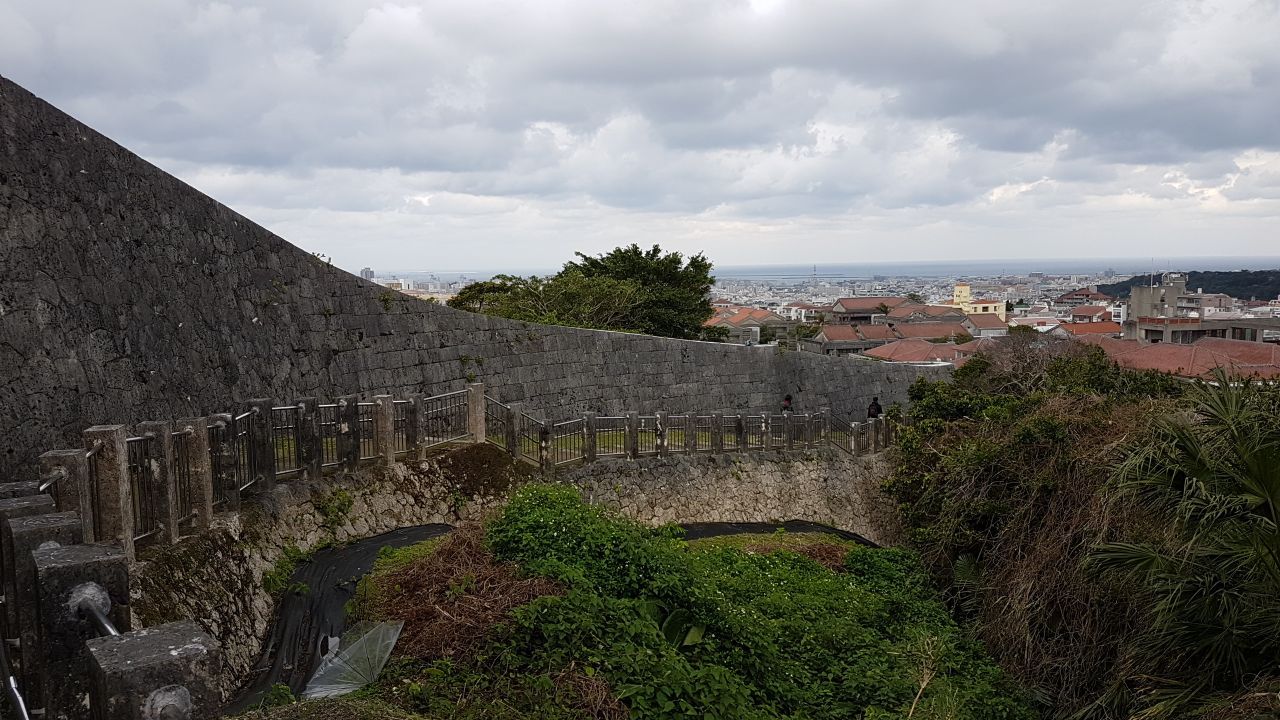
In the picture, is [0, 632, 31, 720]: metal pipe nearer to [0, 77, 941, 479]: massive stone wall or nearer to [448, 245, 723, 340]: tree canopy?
[0, 77, 941, 479]: massive stone wall

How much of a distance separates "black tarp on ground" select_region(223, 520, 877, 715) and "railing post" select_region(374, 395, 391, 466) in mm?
969

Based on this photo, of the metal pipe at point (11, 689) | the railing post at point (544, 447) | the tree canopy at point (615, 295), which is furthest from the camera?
the tree canopy at point (615, 295)

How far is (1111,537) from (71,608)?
8.30 meters

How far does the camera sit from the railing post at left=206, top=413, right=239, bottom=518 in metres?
6.65

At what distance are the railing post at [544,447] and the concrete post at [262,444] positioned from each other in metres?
4.31

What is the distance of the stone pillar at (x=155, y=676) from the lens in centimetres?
268

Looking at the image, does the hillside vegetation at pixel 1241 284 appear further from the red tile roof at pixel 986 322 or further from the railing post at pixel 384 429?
the railing post at pixel 384 429

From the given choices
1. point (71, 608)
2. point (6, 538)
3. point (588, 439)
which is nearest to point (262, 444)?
point (6, 538)

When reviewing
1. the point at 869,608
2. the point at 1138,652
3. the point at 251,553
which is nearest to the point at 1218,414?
the point at 1138,652

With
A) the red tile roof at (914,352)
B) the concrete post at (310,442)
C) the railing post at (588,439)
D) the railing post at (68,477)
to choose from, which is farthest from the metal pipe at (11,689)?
the red tile roof at (914,352)

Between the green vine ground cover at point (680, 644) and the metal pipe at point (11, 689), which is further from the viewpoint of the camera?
the green vine ground cover at point (680, 644)

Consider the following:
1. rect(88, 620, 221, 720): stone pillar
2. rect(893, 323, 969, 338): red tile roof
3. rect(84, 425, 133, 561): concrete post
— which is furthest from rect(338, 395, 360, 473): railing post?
rect(893, 323, 969, 338): red tile roof

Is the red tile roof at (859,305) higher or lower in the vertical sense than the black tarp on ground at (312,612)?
higher

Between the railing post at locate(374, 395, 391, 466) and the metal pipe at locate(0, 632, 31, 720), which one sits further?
the railing post at locate(374, 395, 391, 466)
